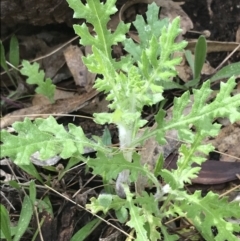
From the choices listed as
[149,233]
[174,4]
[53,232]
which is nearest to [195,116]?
[149,233]

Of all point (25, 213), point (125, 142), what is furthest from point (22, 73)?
point (125, 142)

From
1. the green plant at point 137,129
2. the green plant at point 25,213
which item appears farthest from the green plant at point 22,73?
the green plant at point 137,129

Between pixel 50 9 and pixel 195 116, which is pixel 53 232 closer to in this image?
pixel 195 116

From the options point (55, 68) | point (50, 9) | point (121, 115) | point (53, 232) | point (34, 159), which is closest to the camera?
point (121, 115)

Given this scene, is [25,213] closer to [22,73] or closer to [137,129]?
[137,129]

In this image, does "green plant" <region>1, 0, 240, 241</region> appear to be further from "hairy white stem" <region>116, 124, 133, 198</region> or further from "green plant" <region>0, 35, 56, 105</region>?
"green plant" <region>0, 35, 56, 105</region>

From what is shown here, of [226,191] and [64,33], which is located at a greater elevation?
[64,33]

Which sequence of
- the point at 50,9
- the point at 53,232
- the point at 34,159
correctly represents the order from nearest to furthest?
1. the point at 53,232
2. the point at 34,159
3. the point at 50,9

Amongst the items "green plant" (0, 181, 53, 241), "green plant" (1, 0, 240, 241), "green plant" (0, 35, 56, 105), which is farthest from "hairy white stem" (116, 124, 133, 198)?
"green plant" (0, 35, 56, 105)
